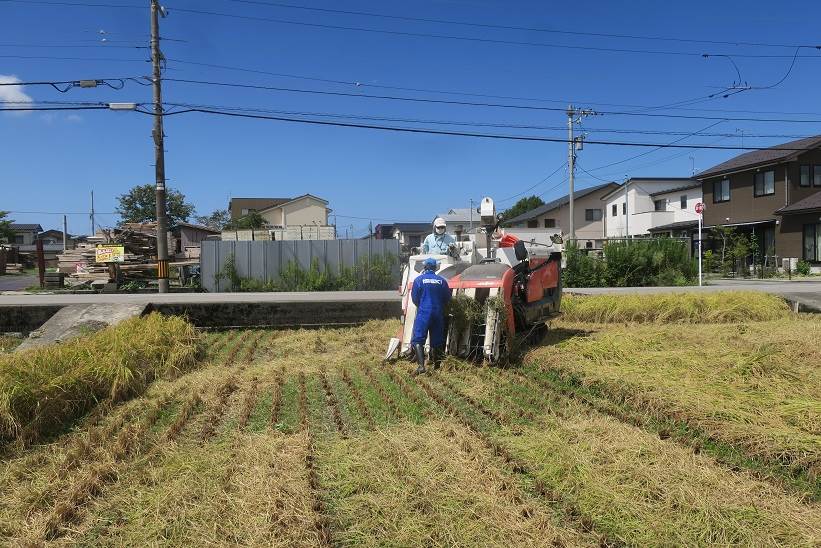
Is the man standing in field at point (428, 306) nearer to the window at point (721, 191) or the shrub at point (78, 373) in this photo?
the shrub at point (78, 373)

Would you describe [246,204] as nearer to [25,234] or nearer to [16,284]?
[25,234]

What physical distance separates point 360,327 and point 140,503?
800 cm

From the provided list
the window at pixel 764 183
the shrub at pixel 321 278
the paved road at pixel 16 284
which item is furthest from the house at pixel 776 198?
the paved road at pixel 16 284

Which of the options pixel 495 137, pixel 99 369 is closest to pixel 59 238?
pixel 495 137

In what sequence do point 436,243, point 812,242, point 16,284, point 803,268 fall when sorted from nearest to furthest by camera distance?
point 436,243
point 803,268
point 812,242
point 16,284

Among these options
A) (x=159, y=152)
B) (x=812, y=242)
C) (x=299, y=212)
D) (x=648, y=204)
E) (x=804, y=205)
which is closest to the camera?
(x=159, y=152)

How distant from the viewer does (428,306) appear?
24.3ft

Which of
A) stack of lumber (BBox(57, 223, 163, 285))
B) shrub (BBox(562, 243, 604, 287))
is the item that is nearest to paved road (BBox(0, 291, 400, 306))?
stack of lumber (BBox(57, 223, 163, 285))

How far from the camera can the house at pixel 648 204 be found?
1490 inches

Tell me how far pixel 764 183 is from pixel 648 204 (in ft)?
45.4

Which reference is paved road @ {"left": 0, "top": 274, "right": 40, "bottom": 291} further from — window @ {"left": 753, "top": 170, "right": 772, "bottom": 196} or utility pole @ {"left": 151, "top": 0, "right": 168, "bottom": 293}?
window @ {"left": 753, "top": 170, "right": 772, "bottom": 196}

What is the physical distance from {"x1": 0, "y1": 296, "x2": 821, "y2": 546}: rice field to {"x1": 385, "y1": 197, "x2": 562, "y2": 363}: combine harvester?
60cm

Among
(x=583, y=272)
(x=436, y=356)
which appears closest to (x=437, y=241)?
(x=436, y=356)

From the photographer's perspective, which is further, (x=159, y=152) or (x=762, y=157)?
(x=762, y=157)
